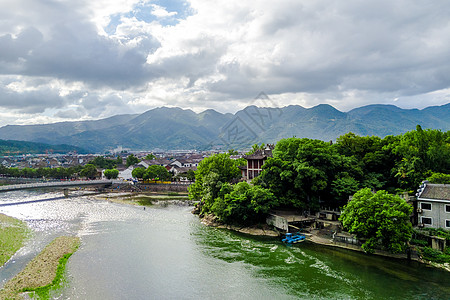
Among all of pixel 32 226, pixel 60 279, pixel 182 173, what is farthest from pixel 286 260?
pixel 182 173

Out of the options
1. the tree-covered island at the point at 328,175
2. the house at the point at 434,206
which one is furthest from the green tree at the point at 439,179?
the house at the point at 434,206

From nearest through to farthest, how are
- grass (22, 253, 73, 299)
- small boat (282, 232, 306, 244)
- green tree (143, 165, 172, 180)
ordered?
grass (22, 253, 73, 299) → small boat (282, 232, 306, 244) → green tree (143, 165, 172, 180)

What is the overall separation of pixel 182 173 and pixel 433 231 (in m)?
72.0

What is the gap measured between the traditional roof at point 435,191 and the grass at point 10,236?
40.9 meters

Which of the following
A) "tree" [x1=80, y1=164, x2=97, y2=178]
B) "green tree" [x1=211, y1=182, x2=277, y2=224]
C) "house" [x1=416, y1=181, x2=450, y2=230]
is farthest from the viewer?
"tree" [x1=80, y1=164, x2=97, y2=178]

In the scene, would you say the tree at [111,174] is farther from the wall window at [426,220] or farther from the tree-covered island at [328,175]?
the wall window at [426,220]

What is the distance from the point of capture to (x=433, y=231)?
91.0 feet

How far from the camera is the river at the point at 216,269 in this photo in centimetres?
2173

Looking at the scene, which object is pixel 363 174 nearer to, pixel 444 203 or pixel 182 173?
pixel 444 203

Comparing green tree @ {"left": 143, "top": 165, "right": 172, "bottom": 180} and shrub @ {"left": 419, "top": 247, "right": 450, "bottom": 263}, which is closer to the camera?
shrub @ {"left": 419, "top": 247, "right": 450, "bottom": 263}

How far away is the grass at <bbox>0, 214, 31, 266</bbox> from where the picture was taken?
2932cm

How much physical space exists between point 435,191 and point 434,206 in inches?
60.6

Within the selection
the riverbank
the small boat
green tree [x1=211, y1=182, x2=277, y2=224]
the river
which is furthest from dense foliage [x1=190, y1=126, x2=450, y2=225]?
the riverbank

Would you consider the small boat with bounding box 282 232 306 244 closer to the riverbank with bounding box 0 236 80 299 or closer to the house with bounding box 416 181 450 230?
the house with bounding box 416 181 450 230
